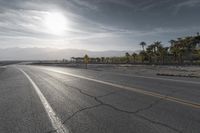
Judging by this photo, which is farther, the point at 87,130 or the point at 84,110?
the point at 84,110

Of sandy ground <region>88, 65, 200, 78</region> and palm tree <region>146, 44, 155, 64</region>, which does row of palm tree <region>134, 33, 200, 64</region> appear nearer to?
Answer: palm tree <region>146, 44, 155, 64</region>

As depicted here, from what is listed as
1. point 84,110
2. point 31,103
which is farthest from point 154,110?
point 31,103

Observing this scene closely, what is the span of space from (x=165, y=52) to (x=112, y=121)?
276 ft

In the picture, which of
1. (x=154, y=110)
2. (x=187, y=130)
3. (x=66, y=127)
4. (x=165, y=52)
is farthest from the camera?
(x=165, y=52)

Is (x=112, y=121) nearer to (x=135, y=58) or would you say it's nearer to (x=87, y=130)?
(x=87, y=130)

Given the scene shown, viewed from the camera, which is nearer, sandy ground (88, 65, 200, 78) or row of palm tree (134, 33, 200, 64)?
sandy ground (88, 65, 200, 78)

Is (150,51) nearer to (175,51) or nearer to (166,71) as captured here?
(175,51)

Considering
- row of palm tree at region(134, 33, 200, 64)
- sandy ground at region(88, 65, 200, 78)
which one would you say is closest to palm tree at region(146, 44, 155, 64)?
row of palm tree at region(134, 33, 200, 64)

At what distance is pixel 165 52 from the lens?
8312cm

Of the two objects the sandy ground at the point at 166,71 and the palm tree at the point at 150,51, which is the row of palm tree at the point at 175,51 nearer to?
the palm tree at the point at 150,51

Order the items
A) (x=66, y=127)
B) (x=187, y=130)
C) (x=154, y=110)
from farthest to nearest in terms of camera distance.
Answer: (x=154, y=110) < (x=66, y=127) < (x=187, y=130)

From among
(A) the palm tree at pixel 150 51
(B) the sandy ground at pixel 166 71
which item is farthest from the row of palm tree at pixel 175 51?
(B) the sandy ground at pixel 166 71

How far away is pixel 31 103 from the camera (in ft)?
23.5

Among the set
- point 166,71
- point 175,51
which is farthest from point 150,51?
point 166,71
